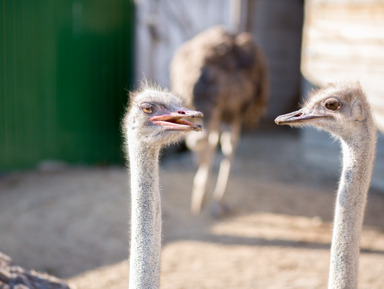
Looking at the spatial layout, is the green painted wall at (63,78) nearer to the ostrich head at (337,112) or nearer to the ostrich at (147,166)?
the ostrich at (147,166)

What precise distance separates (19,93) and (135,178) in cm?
453

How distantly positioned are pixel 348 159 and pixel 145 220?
3.09 feet

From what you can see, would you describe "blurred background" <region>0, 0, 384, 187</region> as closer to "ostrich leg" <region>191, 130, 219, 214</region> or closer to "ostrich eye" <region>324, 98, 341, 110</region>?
"ostrich leg" <region>191, 130, 219, 214</region>

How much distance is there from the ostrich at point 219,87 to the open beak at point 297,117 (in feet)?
8.51

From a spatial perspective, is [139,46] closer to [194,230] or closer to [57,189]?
[57,189]

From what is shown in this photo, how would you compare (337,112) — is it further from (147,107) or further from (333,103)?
(147,107)

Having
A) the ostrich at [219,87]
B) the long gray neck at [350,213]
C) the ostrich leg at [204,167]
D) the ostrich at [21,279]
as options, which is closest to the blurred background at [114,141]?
the ostrich leg at [204,167]

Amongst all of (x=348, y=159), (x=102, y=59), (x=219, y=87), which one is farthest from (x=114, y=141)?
(x=348, y=159)

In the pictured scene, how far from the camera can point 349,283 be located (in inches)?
100.0

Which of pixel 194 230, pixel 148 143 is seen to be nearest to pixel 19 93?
pixel 194 230

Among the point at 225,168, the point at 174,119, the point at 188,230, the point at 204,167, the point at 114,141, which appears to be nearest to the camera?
the point at 174,119

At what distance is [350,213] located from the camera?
255cm

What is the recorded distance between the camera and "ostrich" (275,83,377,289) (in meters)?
2.54

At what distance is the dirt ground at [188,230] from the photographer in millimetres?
4277
